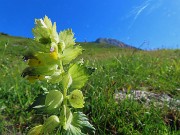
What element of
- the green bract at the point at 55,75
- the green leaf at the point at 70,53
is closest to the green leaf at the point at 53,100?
the green bract at the point at 55,75

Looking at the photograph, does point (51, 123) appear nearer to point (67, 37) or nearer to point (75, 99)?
point (75, 99)

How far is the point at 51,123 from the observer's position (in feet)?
3.34

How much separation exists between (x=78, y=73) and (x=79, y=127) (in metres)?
0.16

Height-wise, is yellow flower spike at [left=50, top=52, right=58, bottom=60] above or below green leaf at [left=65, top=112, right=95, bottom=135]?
above

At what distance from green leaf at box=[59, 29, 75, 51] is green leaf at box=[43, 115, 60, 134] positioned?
215 millimetres

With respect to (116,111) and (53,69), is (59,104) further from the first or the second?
(116,111)

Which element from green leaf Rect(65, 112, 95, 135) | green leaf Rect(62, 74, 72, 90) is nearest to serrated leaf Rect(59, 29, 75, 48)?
green leaf Rect(62, 74, 72, 90)

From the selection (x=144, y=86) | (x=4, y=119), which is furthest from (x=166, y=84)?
(x=4, y=119)

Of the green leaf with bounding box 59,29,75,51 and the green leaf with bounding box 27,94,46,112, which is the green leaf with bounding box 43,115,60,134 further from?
the green leaf with bounding box 59,29,75,51

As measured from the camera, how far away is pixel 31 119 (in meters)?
4.59

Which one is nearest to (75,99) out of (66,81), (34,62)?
(66,81)

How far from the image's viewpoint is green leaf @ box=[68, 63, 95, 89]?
1067mm

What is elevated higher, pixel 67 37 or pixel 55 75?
pixel 67 37

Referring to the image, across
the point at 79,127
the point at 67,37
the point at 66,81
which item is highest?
the point at 67,37
